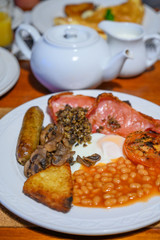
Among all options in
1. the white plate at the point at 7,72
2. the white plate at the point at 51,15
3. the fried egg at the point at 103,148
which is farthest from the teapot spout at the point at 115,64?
the white plate at the point at 51,15

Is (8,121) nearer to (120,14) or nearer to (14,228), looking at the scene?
(14,228)

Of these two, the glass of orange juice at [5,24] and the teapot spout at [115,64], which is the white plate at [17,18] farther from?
the teapot spout at [115,64]

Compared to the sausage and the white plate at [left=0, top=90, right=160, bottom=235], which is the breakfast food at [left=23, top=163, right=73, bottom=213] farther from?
the sausage

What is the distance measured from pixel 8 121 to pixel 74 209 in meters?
0.79

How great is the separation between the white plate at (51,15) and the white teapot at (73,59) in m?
0.98

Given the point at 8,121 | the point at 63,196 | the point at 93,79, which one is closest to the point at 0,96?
the point at 8,121

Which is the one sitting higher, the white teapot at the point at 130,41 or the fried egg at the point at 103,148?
the white teapot at the point at 130,41

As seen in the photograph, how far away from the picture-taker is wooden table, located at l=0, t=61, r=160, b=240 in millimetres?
1259

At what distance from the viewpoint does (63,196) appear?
4.15ft

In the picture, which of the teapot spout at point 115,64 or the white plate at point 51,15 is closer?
the teapot spout at point 115,64

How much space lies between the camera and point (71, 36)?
2.12 meters

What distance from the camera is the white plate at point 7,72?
7.38 feet

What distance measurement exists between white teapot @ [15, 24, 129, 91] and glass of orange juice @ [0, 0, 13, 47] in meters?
0.83

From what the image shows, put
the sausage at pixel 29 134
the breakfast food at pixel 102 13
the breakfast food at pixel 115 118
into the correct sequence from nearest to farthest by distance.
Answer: the sausage at pixel 29 134, the breakfast food at pixel 115 118, the breakfast food at pixel 102 13
